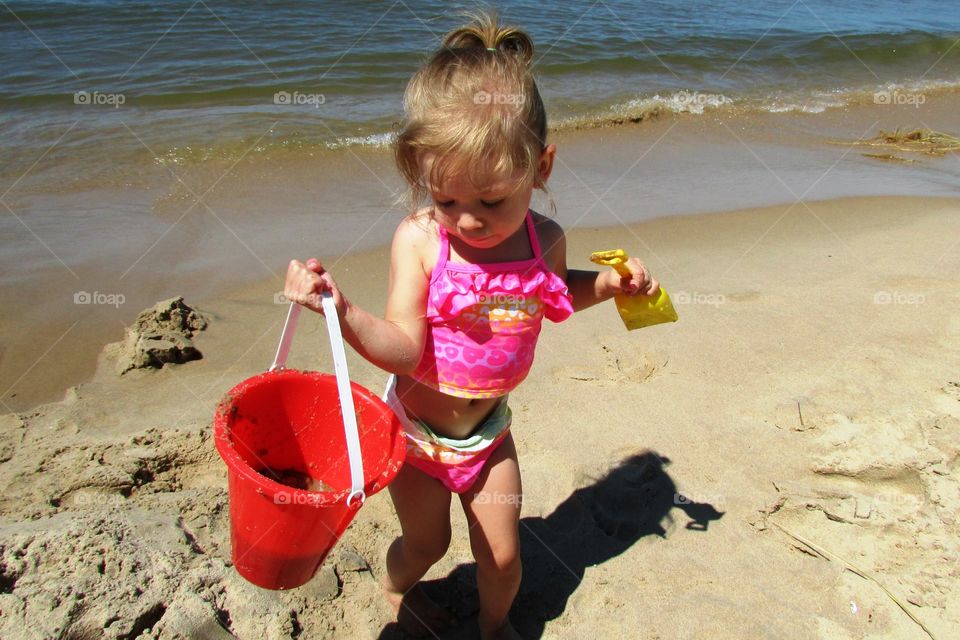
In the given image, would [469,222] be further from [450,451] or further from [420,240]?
[450,451]

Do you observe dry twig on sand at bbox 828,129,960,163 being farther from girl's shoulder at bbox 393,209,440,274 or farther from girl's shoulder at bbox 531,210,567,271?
girl's shoulder at bbox 393,209,440,274

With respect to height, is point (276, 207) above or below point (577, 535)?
below

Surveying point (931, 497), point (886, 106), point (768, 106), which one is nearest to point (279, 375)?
point (931, 497)

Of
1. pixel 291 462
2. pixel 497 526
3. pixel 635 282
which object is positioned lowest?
pixel 497 526

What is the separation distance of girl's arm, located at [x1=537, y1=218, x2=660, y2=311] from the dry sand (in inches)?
35.6

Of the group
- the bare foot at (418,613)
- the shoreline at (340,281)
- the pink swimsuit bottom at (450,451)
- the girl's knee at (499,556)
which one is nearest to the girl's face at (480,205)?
the pink swimsuit bottom at (450,451)

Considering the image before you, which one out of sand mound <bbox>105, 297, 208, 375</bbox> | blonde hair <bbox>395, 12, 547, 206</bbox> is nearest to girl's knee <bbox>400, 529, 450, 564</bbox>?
blonde hair <bbox>395, 12, 547, 206</bbox>

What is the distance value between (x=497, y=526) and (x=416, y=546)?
26 centimetres

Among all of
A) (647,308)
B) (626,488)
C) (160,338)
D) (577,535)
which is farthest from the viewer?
(160,338)

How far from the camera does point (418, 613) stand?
2.33m

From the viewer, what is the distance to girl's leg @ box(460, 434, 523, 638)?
2129 mm

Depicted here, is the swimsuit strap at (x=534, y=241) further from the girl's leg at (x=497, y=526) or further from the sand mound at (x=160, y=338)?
the sand mound at (x=160, y=338)

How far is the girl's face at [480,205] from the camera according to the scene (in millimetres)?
1804

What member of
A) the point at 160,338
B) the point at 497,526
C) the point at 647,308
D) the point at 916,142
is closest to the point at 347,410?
the point at 497,526
